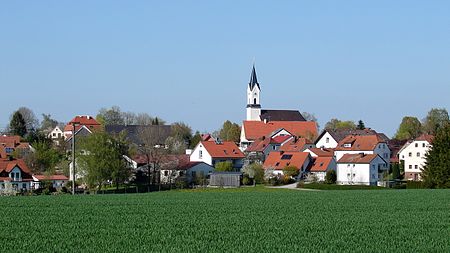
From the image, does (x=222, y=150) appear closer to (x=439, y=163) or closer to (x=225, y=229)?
(x=439, y=163)

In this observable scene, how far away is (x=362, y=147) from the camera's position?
111438 mm

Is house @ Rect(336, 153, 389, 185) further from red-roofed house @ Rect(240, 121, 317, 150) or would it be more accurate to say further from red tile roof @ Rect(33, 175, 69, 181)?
red-roofed house @ Rect(240, 121, 317, 150)

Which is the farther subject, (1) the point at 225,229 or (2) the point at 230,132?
(2) the point at 230,132

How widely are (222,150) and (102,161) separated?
103 ft

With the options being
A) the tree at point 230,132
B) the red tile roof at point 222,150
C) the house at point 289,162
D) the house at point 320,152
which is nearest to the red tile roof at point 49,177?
the red tile roof at point 222,150

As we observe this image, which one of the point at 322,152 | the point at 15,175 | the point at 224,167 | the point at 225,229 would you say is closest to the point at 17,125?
the point at 224,167

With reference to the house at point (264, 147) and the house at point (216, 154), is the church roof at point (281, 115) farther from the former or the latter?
the house at point (216, 154)

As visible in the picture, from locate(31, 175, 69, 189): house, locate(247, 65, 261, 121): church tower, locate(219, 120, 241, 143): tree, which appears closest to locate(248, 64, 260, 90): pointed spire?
locate(247, 65, 261, 121): church tower

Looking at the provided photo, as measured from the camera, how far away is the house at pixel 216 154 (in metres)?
109

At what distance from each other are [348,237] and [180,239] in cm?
479

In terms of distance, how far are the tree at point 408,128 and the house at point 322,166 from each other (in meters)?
75.2

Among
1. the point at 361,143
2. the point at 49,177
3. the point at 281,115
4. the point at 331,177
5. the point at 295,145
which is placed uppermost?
the point at 281,115

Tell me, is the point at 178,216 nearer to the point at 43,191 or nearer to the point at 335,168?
the point at 43,191

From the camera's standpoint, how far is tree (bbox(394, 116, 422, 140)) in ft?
583
